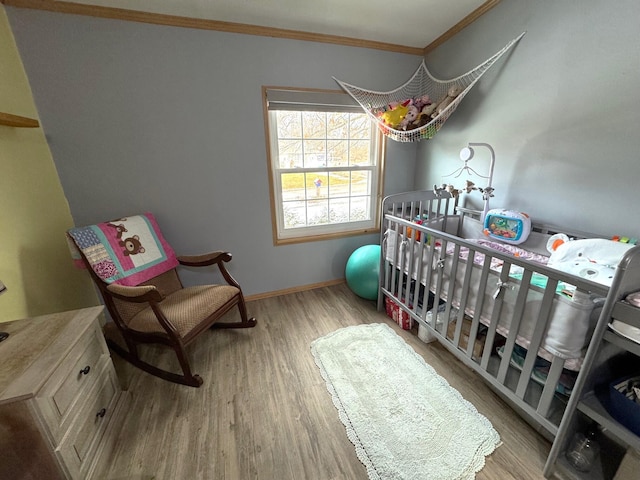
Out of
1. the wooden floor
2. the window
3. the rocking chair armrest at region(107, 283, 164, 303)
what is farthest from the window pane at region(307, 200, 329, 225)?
the rocking chair armrest at region(107, 283, 164, 303)

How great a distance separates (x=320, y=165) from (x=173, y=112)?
47.7 inches

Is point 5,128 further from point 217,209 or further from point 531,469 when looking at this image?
point 531,469

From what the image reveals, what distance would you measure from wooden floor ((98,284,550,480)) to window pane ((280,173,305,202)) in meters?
1.20

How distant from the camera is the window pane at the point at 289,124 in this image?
7.06 ft

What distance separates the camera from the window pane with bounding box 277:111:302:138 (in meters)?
2.15

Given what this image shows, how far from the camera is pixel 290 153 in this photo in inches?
88.7

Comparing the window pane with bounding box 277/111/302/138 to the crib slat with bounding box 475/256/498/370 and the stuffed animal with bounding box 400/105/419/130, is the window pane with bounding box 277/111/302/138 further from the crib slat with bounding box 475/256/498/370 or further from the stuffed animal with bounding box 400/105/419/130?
the crib slat with bounding box 475/256/498/370

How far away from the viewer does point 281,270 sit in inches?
97.3

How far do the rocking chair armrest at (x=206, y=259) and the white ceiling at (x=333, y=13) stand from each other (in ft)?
5.19

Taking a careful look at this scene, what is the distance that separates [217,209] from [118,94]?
97cm

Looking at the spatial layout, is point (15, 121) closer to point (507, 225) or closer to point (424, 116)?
point (424, 116)

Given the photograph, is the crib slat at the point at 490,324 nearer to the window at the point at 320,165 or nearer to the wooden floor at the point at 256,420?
the wooden floor at the point at 256,420

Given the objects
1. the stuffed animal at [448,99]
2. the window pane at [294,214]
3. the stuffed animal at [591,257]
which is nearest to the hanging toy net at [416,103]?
the stuffed animal at [448,99]

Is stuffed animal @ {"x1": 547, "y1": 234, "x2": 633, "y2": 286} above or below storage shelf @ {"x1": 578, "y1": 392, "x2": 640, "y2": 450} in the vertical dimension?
above
